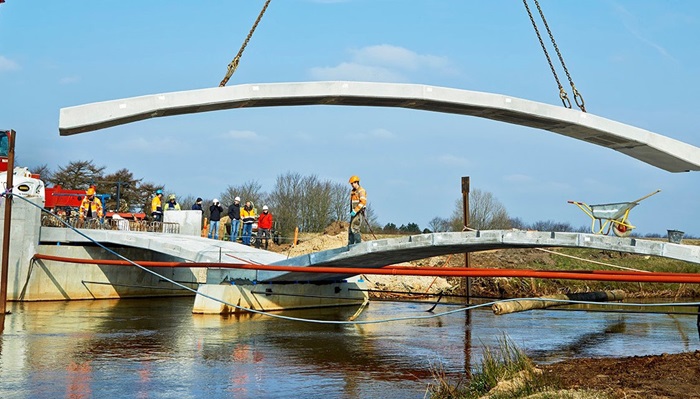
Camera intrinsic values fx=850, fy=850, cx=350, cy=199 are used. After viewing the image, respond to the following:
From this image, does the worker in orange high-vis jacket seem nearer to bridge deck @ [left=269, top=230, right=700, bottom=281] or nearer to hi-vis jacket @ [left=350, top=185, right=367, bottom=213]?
bridge deck @ [left=269, top=230, right=700, bottom=281]

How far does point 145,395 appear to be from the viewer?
9.16m

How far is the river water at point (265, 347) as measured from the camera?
32.6 feet

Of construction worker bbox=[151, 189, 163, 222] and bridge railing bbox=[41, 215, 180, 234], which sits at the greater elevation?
construction worker bbox=[151, 189, 163, 222]

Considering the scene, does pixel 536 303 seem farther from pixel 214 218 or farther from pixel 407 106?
pixel 407 106

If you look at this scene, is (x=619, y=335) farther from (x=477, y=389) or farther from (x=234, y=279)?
(x=477, y=389)

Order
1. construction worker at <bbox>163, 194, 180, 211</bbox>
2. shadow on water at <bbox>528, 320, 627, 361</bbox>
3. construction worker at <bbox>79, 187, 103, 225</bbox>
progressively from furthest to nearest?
1. construction worker at <bbox>163, 194, 180, 211</bbox>
2. construction worker at <bbox>79, 187, 103, 225</bbox>
3. shadow on water at <bbox>528, 320, 627, 361</bbox>

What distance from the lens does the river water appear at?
9938mm

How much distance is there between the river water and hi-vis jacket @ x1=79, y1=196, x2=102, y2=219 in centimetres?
409

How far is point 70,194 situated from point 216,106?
20712mm

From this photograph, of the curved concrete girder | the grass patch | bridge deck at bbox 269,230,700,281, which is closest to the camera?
the grass patch

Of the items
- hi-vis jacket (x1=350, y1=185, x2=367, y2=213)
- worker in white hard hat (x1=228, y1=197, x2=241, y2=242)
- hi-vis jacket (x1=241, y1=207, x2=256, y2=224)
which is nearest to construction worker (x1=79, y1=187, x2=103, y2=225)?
worker in white hard hat (x1=228, y1=197, x2=241, y2=242)

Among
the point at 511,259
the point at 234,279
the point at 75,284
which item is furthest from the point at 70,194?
the point at 511,259

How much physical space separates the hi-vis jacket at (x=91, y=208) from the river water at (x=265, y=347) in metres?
4.09

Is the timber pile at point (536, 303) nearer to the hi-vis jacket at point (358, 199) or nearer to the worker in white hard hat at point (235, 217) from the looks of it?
the hi-vis jacket at point (358, 199)
